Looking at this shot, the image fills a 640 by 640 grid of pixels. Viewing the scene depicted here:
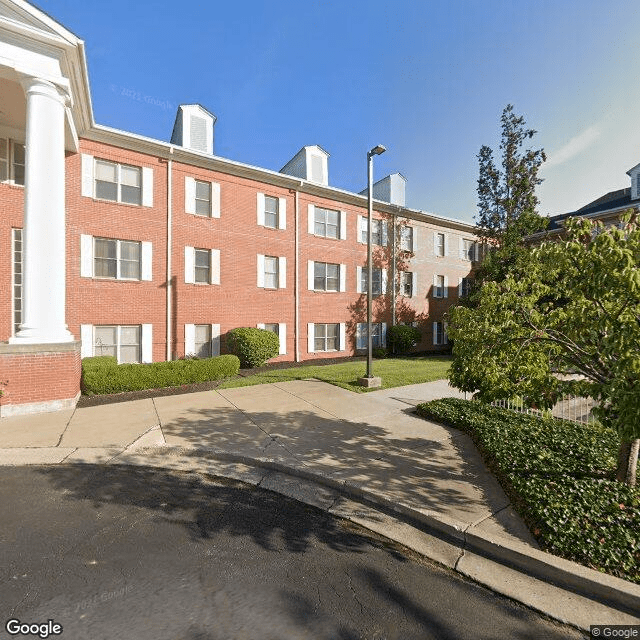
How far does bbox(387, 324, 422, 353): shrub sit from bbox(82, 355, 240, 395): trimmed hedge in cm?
1134

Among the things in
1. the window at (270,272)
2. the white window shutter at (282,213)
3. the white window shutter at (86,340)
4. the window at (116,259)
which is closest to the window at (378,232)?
the white window shutter at (282,213)

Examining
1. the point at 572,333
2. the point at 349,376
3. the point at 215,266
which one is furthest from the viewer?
the point at 215,266

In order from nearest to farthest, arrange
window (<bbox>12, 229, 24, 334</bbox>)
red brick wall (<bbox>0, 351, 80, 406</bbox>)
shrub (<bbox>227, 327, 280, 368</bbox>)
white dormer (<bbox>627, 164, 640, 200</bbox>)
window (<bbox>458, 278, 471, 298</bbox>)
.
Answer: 1. red brick wall (<bbox>0, 351, 80, 406</bbox>)
2. window (<bbox>12, 229, 24, 334</bbox>)
3. shrub (<bbox>227, 327, 280, 368</bbox>)
4. white dormer (<bbox>627, 164, 640, 200</bbox>)
5. window (<bbox>458, 278, 471, 298</bbox>)

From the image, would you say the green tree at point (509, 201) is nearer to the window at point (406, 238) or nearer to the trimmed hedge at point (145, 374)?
the window at point (406, 238)

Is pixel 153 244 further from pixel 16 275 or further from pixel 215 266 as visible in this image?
pixel 16 275

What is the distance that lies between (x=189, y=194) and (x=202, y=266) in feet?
10.7

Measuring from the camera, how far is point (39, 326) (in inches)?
347

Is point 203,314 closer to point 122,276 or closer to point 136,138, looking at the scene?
point 122,276

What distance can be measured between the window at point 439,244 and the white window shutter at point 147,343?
1927 centimetres

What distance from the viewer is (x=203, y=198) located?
626 inches

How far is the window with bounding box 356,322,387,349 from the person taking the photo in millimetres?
20844

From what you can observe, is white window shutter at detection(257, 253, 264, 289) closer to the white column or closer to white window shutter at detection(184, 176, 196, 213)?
white window shutter at detection(184, 176, 196, 213)

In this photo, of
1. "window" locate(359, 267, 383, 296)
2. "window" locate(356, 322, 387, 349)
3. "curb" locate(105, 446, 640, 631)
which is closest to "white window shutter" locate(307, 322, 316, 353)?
"window" locate(356, 322, 387, 349)

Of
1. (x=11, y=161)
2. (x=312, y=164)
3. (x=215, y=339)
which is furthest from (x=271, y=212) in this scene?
(x=11, y=161)
